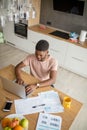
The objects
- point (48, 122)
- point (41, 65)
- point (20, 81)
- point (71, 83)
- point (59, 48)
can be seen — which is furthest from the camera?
point (59, 48)

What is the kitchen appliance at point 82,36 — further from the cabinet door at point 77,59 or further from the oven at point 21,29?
the oven at point 21,29

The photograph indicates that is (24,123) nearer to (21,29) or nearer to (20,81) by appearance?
(20,81)

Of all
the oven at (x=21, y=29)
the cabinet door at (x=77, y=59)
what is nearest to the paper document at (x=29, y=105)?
the cabinet door at (x=77, y=59)

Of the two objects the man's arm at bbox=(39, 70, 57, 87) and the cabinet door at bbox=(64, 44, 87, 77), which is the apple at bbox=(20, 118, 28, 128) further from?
the cabinet door at bbox=(64, 44, 87, 77)

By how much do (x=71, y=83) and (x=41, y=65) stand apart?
133 cm

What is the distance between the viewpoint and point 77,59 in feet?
10.8

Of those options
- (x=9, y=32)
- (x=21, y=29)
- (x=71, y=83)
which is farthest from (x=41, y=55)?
(x=9, y=32)

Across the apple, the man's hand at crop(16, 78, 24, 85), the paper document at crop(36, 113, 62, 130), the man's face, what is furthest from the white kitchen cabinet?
the apple

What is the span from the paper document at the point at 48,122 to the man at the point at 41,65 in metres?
0.36

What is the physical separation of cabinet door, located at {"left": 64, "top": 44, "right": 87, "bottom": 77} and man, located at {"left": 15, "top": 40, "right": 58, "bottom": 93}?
4.54 ft

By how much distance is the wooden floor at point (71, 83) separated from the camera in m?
2.29

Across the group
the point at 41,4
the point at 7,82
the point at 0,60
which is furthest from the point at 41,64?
the point at 41,4

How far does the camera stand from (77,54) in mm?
3240

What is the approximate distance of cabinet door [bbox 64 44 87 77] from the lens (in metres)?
3.17
